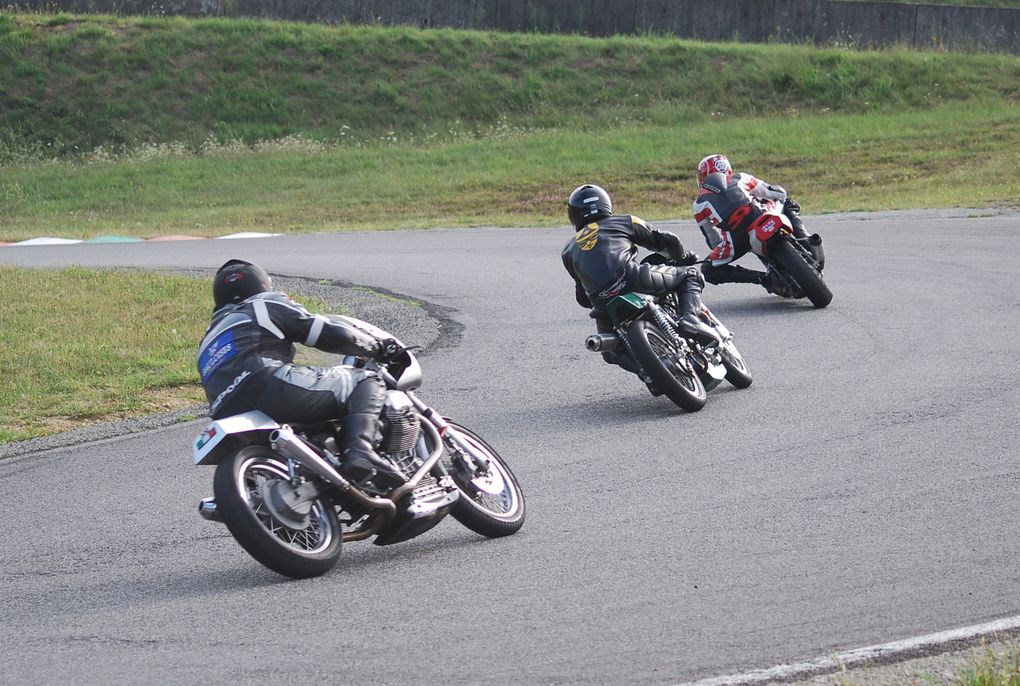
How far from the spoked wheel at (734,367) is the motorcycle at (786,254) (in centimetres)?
310

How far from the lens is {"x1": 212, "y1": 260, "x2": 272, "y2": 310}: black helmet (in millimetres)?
6297

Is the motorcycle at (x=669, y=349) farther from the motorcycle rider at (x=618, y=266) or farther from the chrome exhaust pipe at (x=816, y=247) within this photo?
the chrome exhaust pipe at (x=816, y=247)

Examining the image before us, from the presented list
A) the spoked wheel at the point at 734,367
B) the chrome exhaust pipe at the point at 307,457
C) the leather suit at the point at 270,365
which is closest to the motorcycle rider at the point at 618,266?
the spoked wheel at the point at 734,367

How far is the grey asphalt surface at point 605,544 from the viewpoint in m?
5.00

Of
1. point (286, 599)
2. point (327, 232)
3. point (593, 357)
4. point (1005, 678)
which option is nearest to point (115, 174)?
point (327, 232)

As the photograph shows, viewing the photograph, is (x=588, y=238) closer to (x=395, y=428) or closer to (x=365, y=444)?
(x=395, y=428)

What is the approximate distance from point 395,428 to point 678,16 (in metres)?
33.2

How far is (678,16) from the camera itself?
124 ft

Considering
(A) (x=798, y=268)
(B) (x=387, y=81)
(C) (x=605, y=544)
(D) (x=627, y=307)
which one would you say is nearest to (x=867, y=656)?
(C) (x=605, y=544)

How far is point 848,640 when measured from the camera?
489 cm

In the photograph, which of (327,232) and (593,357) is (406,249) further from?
(593,357)

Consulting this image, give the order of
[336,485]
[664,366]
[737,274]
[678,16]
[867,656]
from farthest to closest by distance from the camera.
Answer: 1. [678,16]
2. [737,274]
3. [664,366]
4. [336,485]
5. [867,656]

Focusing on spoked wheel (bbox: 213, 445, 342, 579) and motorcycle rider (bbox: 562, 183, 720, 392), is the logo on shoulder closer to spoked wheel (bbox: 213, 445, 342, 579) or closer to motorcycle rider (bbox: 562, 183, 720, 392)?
motorcycle rider (bbox: 562, 183, 720, 392)

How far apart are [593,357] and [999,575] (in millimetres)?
6014
